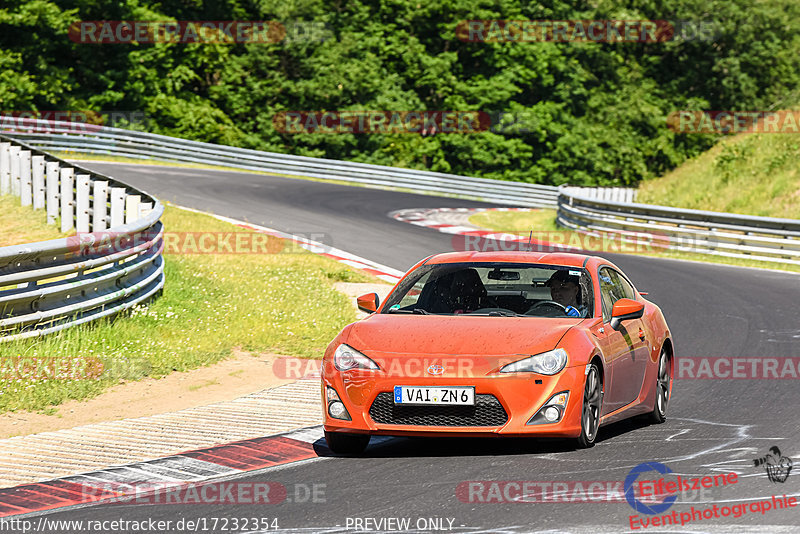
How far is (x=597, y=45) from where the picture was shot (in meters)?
60.3

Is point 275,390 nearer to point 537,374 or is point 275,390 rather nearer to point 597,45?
point 537,374

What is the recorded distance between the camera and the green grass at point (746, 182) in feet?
102

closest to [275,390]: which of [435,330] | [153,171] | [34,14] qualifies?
[435,330]

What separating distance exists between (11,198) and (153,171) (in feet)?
43.6

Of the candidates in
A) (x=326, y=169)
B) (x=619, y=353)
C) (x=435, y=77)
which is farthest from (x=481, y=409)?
(x=435, y=77)

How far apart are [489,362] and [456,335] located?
1.45ft

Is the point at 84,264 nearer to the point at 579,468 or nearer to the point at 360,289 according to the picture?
the point at 360,289

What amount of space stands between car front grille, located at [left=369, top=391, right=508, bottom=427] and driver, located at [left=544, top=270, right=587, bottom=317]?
58.5 inches

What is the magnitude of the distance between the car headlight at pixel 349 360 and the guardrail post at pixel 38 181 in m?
13.9

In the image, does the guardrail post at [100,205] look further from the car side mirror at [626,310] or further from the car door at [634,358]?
the car side mirror at [626,310]

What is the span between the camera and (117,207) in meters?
16.9
